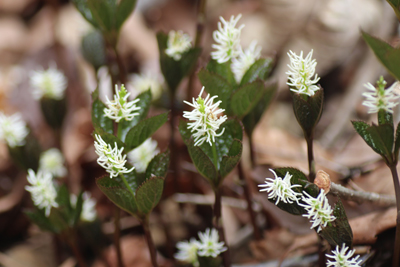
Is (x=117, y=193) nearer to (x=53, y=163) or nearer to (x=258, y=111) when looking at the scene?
(x=258, y=111)

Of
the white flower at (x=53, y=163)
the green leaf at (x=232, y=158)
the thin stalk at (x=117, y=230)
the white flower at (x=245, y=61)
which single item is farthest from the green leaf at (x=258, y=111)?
the white flower at (x=53, y=163)

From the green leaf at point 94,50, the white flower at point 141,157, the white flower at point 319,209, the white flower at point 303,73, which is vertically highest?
the white flower at point 303,73

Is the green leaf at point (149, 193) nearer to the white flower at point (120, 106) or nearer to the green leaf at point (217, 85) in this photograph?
the white flower at point (120, 106)

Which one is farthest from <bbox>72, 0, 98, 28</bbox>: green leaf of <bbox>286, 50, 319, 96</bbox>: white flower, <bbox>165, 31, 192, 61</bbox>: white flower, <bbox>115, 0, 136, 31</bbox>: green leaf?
<bbox>286, 50, 319, 96</bbox>: white flower

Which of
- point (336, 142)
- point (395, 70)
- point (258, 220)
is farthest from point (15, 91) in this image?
point (395, 70)

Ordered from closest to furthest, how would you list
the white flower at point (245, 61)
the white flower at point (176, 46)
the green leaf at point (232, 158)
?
the green leaf at point (232, 158)
the white flower at point (245, 61)
the white flower at point (176, 46)

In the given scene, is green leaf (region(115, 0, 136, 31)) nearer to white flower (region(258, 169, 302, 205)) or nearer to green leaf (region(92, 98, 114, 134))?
green leaf (region(92, 98, 114, 134))

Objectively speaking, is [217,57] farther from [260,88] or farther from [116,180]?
[116,180]
